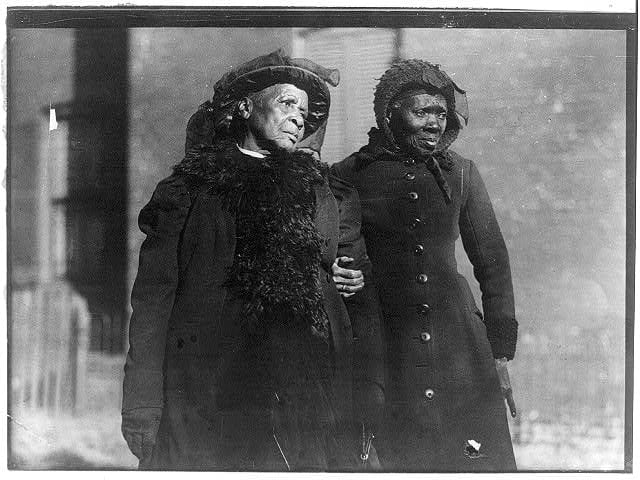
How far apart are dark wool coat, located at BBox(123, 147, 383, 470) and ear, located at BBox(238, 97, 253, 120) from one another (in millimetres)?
133

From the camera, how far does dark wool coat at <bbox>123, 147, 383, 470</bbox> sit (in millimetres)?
2596

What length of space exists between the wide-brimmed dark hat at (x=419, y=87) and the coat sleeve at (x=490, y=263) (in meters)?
0.16

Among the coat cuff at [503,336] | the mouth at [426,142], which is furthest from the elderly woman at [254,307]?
the coat cuff at [503,336]

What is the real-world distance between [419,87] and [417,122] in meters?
0.13

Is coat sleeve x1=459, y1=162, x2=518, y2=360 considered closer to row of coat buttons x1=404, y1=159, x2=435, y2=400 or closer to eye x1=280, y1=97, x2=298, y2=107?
row of coat buttons x1=404, y1=159, x2=435, y2=400

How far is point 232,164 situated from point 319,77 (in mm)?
430

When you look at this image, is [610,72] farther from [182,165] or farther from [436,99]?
[182,165]

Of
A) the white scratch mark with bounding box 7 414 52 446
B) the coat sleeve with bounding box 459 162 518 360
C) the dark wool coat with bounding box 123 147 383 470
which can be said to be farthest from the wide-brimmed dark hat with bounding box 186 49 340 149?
the white scratch mark with bounding box 7 414 52 446

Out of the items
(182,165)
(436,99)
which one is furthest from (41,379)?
(436,99)

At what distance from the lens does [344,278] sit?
262 centimetres

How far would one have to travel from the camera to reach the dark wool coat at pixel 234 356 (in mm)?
2596

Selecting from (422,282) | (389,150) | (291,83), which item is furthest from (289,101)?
(422,282)

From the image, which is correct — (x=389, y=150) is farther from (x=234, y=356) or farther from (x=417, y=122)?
(x=234, y=356)

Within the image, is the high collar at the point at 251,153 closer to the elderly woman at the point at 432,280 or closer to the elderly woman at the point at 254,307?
the elderly woman at the point at 254,307
